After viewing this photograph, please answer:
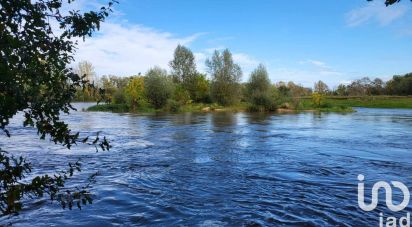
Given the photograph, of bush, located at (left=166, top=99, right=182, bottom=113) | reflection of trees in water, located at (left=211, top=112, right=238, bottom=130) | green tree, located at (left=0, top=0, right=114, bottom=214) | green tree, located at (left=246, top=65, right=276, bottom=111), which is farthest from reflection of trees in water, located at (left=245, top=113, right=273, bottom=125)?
green tree, located at (left=0, top=0, right=114, bottom=214)

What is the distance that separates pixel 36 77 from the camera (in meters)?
3.43

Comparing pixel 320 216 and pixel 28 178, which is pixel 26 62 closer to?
pixel 320 216

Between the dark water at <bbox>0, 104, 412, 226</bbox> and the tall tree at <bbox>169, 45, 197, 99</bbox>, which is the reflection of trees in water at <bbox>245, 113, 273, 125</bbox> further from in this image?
the tall tree at <bbox>169, 45, 197, 99</bbox>

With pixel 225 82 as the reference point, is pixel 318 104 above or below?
below

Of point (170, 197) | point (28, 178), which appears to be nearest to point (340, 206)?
point (170, 197)

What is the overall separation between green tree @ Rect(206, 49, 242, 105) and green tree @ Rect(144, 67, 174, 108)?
35.9 ft

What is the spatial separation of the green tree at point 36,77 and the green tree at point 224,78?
68818mm

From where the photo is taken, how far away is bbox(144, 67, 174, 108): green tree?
215 ft

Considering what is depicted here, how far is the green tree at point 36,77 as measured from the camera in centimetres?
316

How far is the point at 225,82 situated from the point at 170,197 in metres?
66.3

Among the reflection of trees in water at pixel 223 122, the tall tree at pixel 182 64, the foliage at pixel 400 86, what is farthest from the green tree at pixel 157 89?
the foliage at pixel 400 86

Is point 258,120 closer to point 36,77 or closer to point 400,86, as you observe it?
point 36,77

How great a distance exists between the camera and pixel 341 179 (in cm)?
1023

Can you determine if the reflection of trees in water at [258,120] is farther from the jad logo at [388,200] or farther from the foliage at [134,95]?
the foliage at [134,95]
